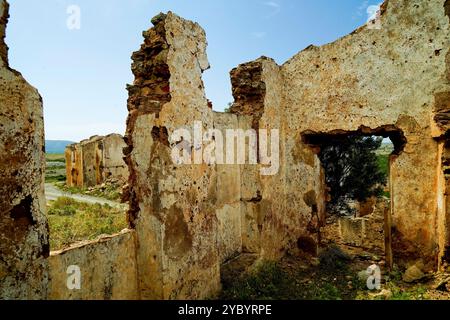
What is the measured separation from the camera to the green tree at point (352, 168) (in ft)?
33.3

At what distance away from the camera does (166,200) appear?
3365 mm

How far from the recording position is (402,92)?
16.9 ft

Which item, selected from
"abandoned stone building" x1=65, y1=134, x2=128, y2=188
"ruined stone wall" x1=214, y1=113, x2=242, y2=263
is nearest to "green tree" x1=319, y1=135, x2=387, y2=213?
"ruined stone wall" x1=214, y1=113, x2=242, y2=263

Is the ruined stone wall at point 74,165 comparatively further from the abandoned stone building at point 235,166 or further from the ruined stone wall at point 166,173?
the ruined stone wall at point 166,173

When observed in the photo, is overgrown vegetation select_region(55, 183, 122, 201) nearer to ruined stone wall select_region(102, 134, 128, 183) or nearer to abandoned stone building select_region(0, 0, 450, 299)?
ruined stone wall select_region(102, 134, 128, 183)

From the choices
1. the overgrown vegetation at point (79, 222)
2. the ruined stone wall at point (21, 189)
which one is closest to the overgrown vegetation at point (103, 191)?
the overgrown vegetation at point (79, 222)

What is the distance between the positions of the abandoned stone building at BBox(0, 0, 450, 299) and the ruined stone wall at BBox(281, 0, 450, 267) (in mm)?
16

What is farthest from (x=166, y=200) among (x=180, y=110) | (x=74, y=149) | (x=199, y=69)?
(x=74, y=149)

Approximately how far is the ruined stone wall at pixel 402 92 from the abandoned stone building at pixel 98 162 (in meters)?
12.4

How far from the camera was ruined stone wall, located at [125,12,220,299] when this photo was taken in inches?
131

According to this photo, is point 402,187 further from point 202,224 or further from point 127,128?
point 127,128

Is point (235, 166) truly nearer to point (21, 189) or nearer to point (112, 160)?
point (21, 189)
